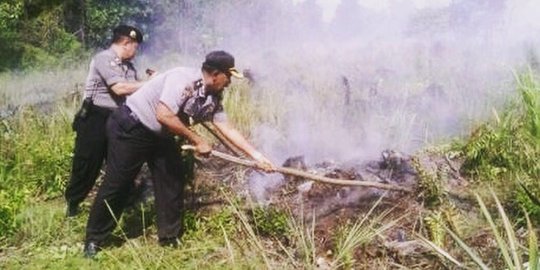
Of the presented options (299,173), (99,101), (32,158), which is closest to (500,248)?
(299,173)

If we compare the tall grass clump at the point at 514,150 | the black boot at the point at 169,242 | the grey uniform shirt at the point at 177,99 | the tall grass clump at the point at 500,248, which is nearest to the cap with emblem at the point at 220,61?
the grey uniform shirt at the point at 177,99

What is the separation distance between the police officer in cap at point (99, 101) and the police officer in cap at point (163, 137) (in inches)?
23.3

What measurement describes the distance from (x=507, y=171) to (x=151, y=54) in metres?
15.8

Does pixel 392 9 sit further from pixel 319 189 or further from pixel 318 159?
pixel 319 189

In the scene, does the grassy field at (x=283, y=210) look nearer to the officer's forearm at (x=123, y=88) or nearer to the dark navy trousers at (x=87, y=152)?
the dark navy trousers at (x=87, y=152)

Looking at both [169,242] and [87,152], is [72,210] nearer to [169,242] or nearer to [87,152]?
[87,152]

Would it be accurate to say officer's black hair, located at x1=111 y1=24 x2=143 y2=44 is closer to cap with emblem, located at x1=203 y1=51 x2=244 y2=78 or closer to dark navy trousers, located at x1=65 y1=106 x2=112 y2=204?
dark navy trousers, located at x1=65 y1=106 x2=112 y2=204

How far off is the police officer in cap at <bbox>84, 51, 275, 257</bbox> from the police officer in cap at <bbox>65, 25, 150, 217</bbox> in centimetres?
59

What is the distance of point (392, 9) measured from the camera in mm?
12125

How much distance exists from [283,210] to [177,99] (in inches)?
46.7

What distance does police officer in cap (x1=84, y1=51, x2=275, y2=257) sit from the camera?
423 cm

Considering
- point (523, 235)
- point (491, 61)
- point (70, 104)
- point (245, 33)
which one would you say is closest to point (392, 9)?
point (491, 61)

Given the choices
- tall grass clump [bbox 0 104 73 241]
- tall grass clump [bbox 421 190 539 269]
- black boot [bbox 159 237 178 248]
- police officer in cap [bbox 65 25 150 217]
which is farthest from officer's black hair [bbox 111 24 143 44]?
tall grass clump [bbox 421 190 539 269]

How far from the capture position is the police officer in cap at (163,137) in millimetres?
4230
